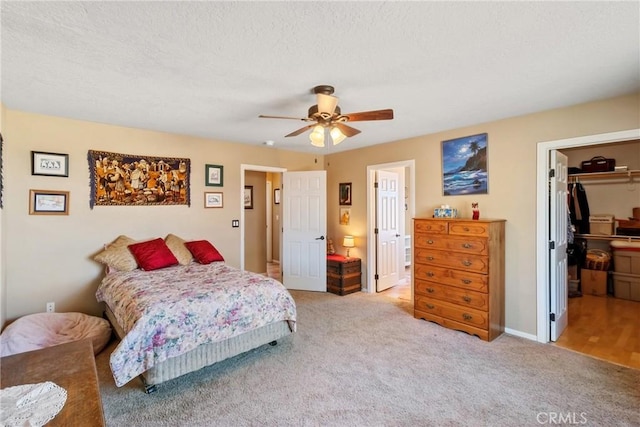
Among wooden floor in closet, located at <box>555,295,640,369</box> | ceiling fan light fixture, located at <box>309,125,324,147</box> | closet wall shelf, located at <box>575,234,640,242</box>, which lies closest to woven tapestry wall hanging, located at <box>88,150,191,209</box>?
ceiling fan light fixture, located at <box>309,125,324,147</box>

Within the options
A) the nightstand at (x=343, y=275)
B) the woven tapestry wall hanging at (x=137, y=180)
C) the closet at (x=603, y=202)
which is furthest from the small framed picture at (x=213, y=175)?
the closet at (x=603, y=202)

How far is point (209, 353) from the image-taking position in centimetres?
255

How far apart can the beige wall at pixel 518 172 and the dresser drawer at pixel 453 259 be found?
19.2 inches

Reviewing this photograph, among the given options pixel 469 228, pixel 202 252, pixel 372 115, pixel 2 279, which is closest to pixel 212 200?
pixel 202 252

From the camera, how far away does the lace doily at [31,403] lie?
3.39ft

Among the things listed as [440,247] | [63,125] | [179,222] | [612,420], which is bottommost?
[612,420]

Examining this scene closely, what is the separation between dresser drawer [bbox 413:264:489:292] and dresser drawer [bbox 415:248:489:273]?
55 millimetres

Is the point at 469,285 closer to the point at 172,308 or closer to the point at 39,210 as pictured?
the point at 172,308

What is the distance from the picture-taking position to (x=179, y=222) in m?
4.24

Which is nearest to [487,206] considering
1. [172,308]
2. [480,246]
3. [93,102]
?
[480,246]

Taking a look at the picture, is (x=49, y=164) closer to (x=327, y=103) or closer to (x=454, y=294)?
(x=327, y=103)

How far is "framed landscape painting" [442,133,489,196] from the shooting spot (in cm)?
364

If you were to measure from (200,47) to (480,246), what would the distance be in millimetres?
3132

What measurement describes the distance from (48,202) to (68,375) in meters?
2.93
